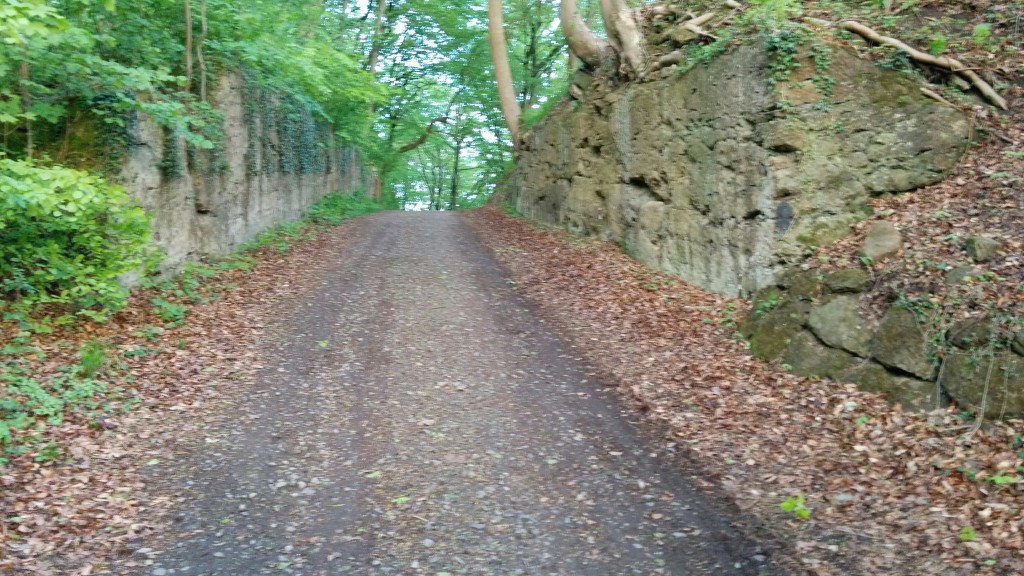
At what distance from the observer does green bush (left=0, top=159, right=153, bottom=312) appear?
6.93 metres

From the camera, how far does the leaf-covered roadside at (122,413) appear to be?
15.1 ft

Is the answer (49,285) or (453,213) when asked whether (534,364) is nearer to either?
(49,285)

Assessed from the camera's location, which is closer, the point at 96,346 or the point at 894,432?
the point at 894,432

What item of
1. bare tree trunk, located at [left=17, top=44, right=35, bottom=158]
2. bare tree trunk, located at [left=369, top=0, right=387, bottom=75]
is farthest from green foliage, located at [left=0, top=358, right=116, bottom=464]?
bare tree trunk, located at [left=369, top=0, right=387, bottom=75]

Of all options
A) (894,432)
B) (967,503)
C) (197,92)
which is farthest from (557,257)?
(967,503)

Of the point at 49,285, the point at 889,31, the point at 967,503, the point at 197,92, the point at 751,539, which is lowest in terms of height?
the point at 751,539

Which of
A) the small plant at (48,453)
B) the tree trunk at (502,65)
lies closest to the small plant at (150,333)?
the small plant at (48,453)

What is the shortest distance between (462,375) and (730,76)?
252 inches

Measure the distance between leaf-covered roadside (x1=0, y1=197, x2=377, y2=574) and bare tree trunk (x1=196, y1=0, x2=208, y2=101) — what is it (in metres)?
3.08

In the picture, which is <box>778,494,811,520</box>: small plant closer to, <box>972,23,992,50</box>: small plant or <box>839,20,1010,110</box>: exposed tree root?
<box>839,20,1010,110</box>: exposed tree root

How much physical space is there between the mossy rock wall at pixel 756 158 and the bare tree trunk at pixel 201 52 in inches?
307

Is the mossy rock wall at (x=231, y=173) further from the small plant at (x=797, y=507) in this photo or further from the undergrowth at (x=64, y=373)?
the small plant at (x=797, y=507)

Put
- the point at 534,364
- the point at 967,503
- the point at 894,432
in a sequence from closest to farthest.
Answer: the point at 967,503 → the point at 894,432 → the point at 534,364

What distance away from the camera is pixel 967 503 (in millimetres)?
4812
